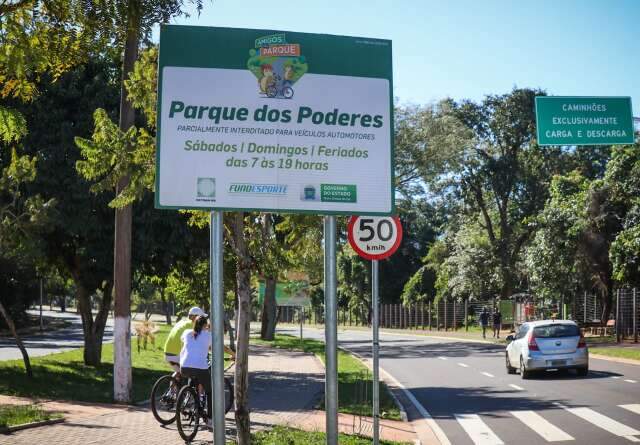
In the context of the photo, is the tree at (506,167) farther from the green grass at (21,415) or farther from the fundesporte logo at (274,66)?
the fundesporte logo at (274,66)

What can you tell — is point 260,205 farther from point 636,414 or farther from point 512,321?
point 512,321

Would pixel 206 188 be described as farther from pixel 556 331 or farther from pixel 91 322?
pixel 91 322

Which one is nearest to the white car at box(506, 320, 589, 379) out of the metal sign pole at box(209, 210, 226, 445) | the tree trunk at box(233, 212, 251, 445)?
the tree trunk at box(233, 212, 251, 445)

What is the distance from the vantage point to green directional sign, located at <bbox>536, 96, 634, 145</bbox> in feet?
61.9

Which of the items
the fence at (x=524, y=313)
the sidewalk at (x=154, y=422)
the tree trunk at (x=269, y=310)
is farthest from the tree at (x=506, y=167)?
the sidewalk at (x=154, y=422)

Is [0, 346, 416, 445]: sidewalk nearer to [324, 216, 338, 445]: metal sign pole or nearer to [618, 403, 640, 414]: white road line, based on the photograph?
[618, 403, 640, 414]: white road line

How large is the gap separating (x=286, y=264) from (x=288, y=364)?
16.5m

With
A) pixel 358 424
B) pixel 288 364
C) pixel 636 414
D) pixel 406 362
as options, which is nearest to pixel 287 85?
pixel 358 424

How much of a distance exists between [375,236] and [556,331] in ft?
36.8

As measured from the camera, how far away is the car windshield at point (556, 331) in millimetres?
19500

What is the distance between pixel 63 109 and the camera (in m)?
20.7

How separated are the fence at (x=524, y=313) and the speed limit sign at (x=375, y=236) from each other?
22489 mm

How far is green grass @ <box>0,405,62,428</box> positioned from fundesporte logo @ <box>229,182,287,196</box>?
7135mm

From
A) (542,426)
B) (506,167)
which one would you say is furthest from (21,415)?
(506,167)
